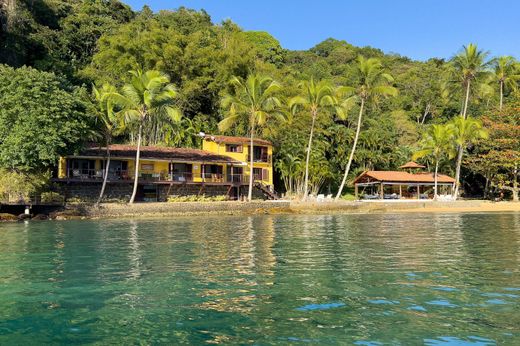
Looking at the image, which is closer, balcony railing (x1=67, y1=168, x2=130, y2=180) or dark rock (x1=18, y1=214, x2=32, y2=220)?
dark rock (x1=18, y1=214, x2=32, y2=220)

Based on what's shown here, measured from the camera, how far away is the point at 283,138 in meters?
52.8

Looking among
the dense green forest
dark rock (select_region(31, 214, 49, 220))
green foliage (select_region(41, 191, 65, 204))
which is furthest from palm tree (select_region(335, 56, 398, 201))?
dark rock (select_region(31, 214, 49, 220))

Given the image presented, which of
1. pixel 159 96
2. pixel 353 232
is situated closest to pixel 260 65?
pixel 159 96

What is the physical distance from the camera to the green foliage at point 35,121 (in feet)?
100

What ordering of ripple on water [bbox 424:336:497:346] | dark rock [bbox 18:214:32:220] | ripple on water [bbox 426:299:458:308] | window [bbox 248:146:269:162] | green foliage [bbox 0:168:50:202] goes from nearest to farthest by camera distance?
ripple on water [bbox 424:336:497:346] < ripple on water [bbox 426:299:458:308] < green foliage [bbox 0:168:50:202] < dark rock [bbox 18:214:32:220] < window [bbox 248:146:269:162]

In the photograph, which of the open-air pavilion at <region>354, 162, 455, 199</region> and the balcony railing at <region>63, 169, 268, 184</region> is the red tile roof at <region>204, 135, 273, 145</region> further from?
the open-air pavilion at <region>354, 162, 455, 199</region>

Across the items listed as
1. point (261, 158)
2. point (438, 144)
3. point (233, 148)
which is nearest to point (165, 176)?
point (233, 148)

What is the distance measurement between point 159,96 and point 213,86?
17.0m

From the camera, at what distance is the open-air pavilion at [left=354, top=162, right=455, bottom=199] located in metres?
48.5

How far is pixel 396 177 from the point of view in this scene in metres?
49.0

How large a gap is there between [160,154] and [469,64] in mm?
33757

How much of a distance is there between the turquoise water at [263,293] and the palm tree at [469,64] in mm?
38234

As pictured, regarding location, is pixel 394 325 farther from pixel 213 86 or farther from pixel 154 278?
pixel 213 86

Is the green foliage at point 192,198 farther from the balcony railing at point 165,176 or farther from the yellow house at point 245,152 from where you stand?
the yellow house at point 245,152
